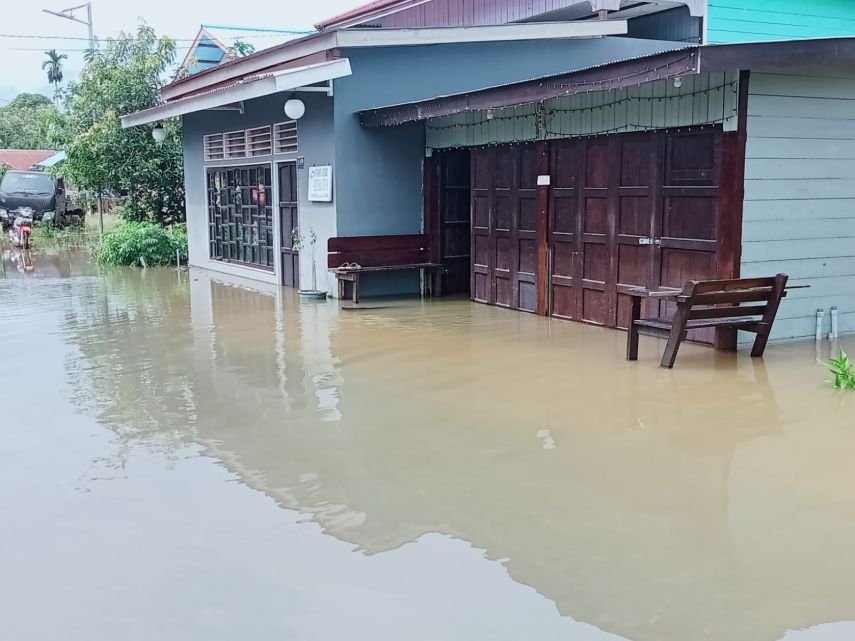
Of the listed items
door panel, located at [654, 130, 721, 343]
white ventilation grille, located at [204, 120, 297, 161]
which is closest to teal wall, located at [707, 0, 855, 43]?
door panel, located at [654, 130, 721, 343]

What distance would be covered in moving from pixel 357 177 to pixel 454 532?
338 inches

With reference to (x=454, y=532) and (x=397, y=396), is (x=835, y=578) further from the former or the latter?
(x=397, y=396)

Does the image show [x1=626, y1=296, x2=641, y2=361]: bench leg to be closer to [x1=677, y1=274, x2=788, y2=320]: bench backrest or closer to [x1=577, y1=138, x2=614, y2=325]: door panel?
[x1=677, y1=274, x2=788, y2=320]: bench backrest

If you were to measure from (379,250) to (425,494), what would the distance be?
780 centimetres

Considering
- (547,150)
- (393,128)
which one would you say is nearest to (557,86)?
(547,150)

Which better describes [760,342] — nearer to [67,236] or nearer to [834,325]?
[834,325]

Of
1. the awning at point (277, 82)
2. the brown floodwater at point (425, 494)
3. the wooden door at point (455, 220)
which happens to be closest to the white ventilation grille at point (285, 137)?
the awning at point (277, 82)

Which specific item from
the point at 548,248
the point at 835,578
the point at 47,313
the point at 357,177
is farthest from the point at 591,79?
the point at 47,313

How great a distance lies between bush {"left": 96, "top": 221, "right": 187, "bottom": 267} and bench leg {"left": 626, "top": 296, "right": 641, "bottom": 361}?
12426 mm

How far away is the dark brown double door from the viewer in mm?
8578

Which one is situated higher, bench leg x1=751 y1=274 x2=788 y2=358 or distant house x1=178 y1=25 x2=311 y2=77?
distant house x1=178 y1=25 x2=311 y2=77

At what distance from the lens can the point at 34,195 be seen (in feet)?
85.4

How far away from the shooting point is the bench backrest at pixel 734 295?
741cm

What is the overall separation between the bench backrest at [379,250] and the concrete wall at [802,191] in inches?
214
